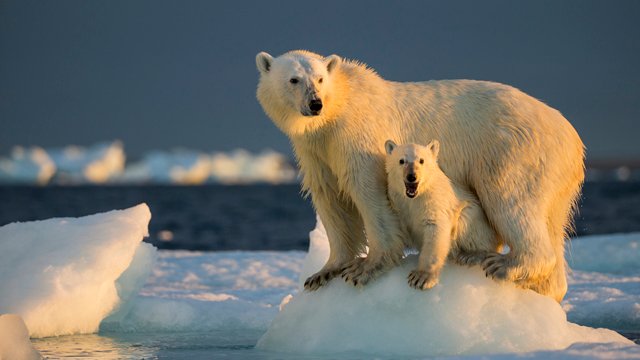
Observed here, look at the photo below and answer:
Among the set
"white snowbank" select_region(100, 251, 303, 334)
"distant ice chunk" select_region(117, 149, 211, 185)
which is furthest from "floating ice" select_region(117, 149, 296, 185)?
"white snowbank" select_region(100, 251, 303, 334)

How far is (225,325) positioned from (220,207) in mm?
48834

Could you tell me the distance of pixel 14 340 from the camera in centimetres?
603

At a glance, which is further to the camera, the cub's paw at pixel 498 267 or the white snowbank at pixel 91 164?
the white snowbank at pixel 91 164

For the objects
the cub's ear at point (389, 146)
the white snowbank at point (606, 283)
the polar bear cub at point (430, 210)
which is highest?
the cub's ear at point (389, 146)

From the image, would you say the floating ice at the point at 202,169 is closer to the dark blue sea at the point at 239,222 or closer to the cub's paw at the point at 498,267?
the dark blue sea at the point at 239,222

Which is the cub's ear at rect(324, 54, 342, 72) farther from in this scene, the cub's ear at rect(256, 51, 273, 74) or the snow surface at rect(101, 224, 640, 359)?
the snow surface at rect(101, 224, 640, 359)

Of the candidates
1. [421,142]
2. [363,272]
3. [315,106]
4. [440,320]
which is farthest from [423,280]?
[315,106]

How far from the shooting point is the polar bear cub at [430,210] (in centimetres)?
603

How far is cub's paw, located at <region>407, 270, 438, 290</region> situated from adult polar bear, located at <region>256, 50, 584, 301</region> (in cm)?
20

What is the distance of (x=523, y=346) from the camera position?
6.23 meters

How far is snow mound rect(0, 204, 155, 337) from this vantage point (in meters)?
8.24

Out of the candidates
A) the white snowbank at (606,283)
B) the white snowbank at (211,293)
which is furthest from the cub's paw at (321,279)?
the white snowbank at (606,283)

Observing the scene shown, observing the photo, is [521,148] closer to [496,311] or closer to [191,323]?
[496,311]

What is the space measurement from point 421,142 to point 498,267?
1000 mm
